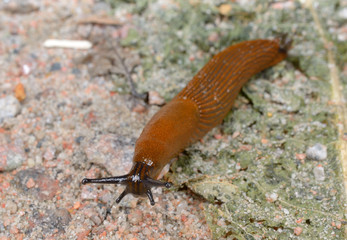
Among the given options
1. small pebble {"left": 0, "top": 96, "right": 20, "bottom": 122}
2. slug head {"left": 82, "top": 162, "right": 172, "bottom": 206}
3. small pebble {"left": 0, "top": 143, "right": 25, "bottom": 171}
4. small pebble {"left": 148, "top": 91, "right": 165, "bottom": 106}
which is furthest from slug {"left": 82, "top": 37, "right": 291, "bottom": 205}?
small pebble {"left": 0, "top": 96, "right": 20, "bottom": 122}

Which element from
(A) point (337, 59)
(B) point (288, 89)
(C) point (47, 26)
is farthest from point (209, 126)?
(C) point (47, 26)

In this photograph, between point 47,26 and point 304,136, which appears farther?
point 47,26

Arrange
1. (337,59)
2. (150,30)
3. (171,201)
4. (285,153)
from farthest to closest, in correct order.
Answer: (150,30) < (337,59) < (285,153) < (171,201)

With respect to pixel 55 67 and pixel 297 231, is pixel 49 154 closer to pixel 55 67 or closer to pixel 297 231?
pixel 55 67

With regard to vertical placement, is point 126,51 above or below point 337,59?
below

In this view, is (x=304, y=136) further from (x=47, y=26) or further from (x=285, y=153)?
(x=47, y=26)

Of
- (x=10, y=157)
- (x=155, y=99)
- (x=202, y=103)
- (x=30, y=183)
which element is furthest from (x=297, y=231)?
(x=10, y=157)

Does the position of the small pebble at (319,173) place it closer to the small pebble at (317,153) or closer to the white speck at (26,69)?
the small pebble at (317,153)

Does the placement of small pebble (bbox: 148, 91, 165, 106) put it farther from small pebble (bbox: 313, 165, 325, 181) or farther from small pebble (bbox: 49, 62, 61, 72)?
small pebble (bbox: 313, 165, 325, 181)
